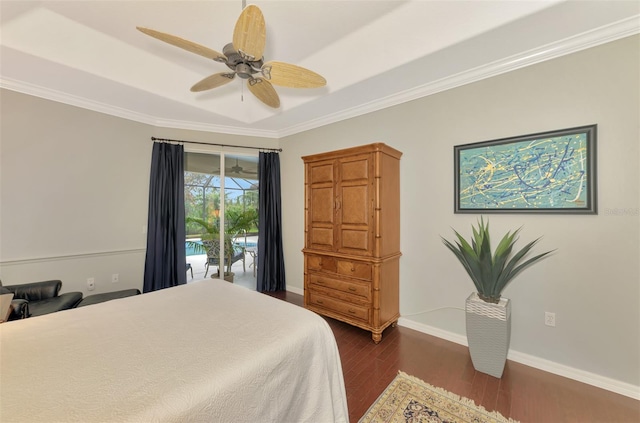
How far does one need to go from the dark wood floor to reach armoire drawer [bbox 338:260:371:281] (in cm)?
66

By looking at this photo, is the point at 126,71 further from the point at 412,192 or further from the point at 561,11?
the point at 561,11

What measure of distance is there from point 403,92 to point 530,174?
1.53 m

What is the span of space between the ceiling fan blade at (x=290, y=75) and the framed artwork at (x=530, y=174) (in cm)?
166

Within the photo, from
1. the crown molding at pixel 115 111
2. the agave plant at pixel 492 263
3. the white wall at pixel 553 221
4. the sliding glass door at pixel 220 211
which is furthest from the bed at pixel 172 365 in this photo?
the crown molding at pixel 115 111

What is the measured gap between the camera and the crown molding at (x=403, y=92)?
1900mm

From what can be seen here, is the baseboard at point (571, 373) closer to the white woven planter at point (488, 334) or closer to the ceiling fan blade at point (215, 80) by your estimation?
the white woven planter at point (488, 334)

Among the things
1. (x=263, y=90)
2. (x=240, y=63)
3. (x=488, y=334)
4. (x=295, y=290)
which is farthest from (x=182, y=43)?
(x=295, y=290)

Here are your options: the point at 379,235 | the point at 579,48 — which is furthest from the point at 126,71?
the point at 579,48

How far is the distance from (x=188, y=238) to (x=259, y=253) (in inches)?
43.7

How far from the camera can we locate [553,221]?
2.12 meters

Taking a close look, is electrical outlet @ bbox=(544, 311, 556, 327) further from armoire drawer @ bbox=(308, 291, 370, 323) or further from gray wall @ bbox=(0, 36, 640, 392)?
armoire drawer @ bbox=(308, 291, 370, 323)

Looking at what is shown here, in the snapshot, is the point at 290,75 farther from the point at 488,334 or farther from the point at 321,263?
the point at 488,334

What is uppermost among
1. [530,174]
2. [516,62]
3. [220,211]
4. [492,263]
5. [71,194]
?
[516,62]

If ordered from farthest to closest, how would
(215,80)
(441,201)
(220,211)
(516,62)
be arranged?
1. (220,211)
2. (441,201)
3. (516,62)
4. (215,80)
